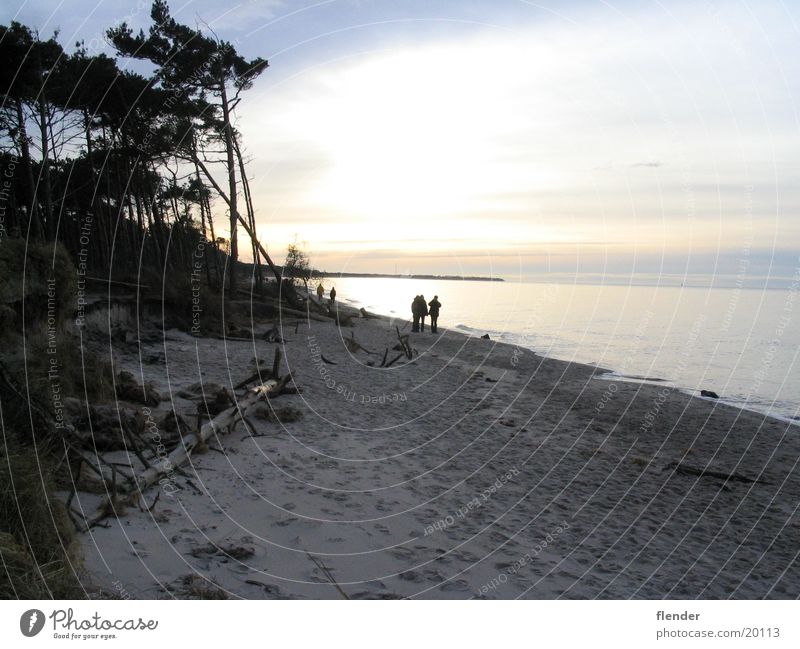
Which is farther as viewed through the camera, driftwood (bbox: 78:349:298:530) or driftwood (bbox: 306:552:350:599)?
driftwood (bbox: 78:349:298:530)

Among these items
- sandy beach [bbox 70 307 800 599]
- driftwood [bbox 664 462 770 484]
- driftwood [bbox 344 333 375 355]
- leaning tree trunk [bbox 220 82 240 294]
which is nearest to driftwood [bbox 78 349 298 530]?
sandy beach [bbox 70 307 800 599]

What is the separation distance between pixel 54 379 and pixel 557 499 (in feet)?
26.1

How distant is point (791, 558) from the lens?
26.0ft

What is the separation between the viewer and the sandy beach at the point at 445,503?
19.6ft

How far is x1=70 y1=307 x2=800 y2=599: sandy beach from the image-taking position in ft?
19.6

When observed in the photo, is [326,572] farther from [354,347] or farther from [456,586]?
[354,347]

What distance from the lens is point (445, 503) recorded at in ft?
27.9

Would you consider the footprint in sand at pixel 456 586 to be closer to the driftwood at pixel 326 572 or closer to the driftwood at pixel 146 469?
the driftwood at pixel 326 572

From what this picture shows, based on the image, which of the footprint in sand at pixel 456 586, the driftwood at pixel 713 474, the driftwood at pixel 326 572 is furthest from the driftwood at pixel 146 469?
the driftwood at pixel 713 474

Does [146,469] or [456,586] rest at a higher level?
[146,469]

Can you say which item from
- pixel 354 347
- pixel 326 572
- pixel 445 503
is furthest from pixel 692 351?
pixel 326 572

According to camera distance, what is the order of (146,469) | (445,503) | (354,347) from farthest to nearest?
(354,347)
(445,503)
(146,469)

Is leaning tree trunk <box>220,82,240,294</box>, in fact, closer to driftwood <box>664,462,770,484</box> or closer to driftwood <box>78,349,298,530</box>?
driftwood <box>78,349,298,530</box>
